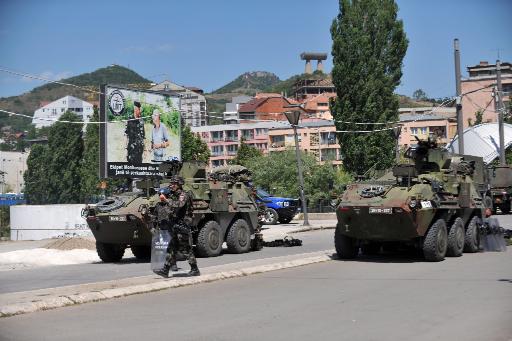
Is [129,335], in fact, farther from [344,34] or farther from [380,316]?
[344,34]

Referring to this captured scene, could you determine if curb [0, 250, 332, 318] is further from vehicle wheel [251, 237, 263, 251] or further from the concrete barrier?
the concrete barrier

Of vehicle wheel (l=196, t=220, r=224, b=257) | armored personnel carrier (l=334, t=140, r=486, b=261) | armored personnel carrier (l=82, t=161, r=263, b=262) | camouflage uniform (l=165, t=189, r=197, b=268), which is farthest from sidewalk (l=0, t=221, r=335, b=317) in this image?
armored personnel carrier (l=82, t=161, r=263, b=262)

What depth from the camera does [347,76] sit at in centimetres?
4588

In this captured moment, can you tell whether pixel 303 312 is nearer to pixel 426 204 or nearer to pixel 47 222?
pixel 426 204

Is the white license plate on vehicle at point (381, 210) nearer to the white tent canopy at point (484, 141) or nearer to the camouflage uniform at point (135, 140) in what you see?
the camouflage uniform at point (135, 140)

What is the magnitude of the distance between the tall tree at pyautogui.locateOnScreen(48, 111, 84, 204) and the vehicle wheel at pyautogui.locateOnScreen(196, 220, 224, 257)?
237 feet

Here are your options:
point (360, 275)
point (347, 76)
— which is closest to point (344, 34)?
point (347, 76)

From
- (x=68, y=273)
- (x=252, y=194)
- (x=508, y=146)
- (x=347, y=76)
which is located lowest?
(x=68, y=273)

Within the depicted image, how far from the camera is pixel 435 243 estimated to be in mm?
14734

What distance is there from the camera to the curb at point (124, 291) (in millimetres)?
9086

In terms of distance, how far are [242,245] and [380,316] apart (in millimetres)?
10167

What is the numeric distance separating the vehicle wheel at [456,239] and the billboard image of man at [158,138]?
20.3 m

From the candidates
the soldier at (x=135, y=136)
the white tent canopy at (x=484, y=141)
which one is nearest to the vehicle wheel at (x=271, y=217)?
the soldier at (x=135, y=136)

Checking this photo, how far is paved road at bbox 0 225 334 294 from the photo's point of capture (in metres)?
12.7
